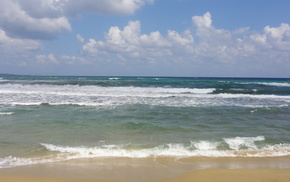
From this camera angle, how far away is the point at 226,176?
5.07 meters

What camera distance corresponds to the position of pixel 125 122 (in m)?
10.3

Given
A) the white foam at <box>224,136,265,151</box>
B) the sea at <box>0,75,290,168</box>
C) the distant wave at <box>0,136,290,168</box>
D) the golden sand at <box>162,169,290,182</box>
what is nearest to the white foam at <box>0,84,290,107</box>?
the sea at <box>0,75,290,168</box>

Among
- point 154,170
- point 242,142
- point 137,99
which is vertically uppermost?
point 137,99

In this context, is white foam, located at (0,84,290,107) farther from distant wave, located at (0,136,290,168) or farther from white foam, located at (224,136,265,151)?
distant wave, located at (0,136,290,168)

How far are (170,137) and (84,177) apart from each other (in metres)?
3.73

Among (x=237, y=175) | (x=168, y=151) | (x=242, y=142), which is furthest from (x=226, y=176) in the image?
(x=242, y=142)

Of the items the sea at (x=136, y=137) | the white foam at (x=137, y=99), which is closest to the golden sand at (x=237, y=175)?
the sea at (x=136, y=137)

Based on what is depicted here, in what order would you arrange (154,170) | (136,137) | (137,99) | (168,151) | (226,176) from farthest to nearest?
1. (137,99)
2. (136,137)
3. (168,151)
4. (154,170)
5. (226,176)

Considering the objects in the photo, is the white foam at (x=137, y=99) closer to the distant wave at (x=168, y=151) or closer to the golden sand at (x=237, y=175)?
the distant wave at (x=168, y=151)

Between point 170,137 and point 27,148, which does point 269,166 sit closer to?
point 170,137

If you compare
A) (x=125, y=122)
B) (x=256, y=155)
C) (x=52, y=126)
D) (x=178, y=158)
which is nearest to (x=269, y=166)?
(x=256, y=155)

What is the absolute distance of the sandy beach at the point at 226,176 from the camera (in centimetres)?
489

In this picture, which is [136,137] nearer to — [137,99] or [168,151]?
[168,151]

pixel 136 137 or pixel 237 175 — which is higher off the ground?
pixel 136 137
